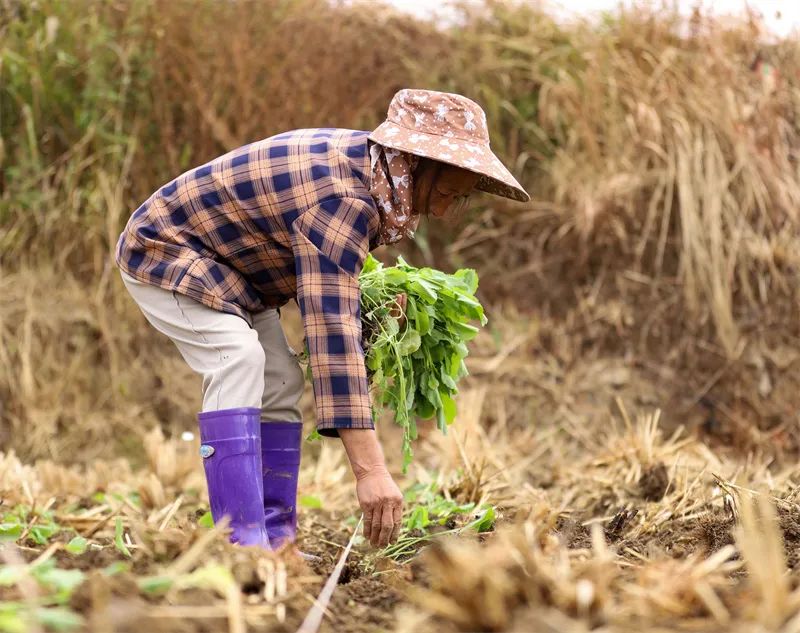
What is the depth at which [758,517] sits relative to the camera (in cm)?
315

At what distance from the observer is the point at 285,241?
2.92 meters

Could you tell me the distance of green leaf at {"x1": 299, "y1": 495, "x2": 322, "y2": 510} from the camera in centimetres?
416

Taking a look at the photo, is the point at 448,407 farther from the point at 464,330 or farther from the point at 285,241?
the point at 285,241

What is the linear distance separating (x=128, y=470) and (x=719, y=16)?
15.2 feet

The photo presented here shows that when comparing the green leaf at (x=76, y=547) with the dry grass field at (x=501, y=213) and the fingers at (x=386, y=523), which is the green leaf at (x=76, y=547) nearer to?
the fingers at (x=386, y=523)

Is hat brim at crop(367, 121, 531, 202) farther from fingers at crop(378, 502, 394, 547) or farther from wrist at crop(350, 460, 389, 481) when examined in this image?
fingers at crop(378, 502, 394, 547)

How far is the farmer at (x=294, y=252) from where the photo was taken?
2742 mm

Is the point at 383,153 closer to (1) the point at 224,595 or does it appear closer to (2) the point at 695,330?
(1) the point at 224,595

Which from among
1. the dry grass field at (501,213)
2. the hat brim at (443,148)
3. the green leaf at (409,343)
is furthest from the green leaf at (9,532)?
the hat brim at (443,148)

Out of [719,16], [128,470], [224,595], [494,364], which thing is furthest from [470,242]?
[224,595]

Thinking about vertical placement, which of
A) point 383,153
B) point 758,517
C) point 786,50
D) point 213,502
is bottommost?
point 758,517

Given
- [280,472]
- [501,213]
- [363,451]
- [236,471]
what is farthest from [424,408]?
[501,213]

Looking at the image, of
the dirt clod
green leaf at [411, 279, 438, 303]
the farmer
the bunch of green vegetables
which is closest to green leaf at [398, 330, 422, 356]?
the bunch of green vegetables

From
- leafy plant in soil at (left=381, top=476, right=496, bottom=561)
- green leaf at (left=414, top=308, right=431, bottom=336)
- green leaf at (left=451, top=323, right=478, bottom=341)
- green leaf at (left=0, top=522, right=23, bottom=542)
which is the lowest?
leafy plant in soil at (left=381, top=476, right=496, bottom=561)
